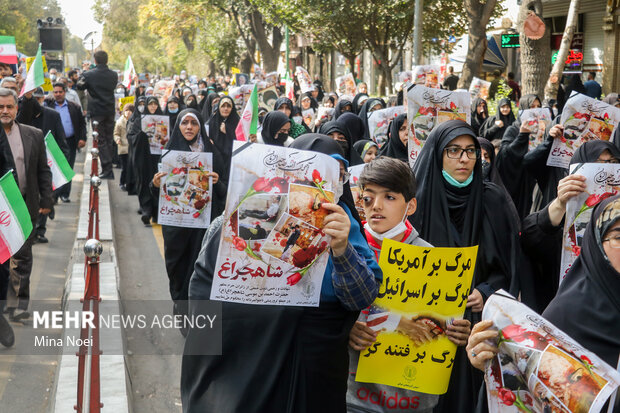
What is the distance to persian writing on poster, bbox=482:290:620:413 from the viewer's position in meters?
2.16

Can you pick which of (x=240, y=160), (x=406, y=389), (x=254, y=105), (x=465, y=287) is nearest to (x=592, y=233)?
(x=465, y=287)

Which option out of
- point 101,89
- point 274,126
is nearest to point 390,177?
point 274,126

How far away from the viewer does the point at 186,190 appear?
6.54 m

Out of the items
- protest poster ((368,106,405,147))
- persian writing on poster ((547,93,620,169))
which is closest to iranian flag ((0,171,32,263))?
persian writing on poster ((547,93,620,169))

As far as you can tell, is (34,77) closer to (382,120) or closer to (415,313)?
(382,120)

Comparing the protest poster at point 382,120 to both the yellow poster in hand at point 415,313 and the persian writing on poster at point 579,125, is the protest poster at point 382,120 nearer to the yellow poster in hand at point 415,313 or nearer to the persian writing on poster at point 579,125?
the persian writing on poster at point 579,125

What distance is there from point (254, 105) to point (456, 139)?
4.33 meters

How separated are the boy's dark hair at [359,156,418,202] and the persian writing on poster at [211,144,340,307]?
68 centimetres

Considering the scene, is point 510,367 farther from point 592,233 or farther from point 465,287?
point 465,287

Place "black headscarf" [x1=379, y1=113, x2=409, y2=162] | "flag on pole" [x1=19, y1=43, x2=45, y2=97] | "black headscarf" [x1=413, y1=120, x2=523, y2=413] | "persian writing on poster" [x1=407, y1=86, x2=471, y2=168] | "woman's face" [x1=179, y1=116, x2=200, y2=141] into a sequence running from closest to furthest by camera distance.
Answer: "black headscarf" [x1=413, y1=120, x2=523, y2=413], "persian writing on poster" [x1=407, y1=86, x2=471, y2=168], "black headscarf" [x1=379, y1=113, x2=409, y2=162], "woman's face" [x1=179, y1=116, x2=200, y2=141], "flag on pole" [x1=19, y1=43, x2=45, y2=97]

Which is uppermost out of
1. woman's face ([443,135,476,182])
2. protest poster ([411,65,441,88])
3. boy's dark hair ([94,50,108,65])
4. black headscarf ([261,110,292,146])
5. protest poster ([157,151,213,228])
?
boy's dark hair ([94,50,108,65])

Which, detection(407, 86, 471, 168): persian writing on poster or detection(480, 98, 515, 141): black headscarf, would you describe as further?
detection(480, 98, 515, 141): black headscarf

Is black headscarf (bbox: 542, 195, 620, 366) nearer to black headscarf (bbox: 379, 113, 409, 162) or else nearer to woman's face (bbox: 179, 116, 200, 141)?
black headscarf (bbox: 379, 113, 409, 162)

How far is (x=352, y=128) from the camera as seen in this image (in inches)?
332
